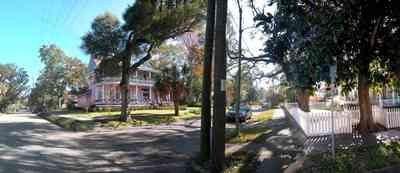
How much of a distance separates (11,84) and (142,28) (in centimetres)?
7816

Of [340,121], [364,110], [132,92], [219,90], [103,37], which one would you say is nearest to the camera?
[219,90]

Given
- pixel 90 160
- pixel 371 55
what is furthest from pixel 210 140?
pixel 371 55

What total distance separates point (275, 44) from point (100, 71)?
19321 millimetres

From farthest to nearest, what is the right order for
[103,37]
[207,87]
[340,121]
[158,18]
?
1. [103,37]
2. [158,18]
3. [340,121]
4. [207,87]

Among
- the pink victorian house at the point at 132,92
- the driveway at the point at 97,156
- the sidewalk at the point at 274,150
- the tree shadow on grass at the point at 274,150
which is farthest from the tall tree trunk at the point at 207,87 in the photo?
the pink victorian house at the point at 132,92

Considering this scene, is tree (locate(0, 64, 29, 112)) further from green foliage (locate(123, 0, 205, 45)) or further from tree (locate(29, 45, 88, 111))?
green foliage (locate(123, 0, 205, 45))

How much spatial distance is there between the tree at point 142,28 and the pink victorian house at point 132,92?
17413 millimetres

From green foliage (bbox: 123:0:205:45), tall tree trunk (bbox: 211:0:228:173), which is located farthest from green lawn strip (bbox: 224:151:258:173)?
green foliage (bbox: 123:0:205:45)

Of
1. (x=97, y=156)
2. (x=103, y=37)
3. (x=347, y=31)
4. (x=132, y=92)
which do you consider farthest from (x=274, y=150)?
(x=132, y=92)

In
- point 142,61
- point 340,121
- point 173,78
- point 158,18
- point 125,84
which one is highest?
point 158,18

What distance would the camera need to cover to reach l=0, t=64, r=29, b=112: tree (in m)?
78.6

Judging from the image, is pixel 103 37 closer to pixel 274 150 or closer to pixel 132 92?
pixel 274 150

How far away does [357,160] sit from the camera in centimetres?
740

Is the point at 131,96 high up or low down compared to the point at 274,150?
up
